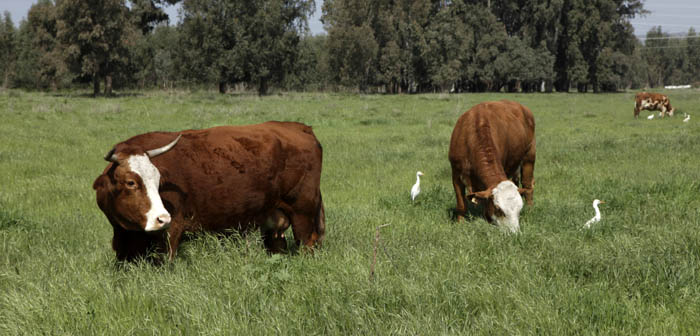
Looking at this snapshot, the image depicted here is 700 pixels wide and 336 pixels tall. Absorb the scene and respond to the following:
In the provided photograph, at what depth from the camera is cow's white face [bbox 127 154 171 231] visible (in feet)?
11.0

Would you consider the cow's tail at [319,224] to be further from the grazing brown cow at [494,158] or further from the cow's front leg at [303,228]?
the grazing brown cow at [494,158]

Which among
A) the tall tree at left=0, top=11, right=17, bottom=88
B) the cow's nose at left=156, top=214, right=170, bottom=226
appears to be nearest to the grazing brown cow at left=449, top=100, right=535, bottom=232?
the cow's nose at left=156, top=214, right=170, bottom=226

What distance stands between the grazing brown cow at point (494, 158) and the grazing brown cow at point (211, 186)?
2398mm

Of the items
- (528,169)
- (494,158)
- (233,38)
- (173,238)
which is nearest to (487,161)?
(494,158)

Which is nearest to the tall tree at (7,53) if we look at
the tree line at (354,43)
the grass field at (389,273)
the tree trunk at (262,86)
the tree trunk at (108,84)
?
the tree line at (354,43)

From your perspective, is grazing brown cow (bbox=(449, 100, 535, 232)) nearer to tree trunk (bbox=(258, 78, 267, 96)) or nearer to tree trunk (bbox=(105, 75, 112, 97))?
tree trunk (bbox=(105, 75, 112, 97))

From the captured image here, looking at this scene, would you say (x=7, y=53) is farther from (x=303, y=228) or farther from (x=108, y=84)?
(x=303, y=228)

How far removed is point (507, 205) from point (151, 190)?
4.14 metres

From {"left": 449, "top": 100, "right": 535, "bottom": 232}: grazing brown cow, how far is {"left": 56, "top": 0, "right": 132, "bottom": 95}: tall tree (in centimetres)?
4574

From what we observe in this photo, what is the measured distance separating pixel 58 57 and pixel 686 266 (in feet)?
181

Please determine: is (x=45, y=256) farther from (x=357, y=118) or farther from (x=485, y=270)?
(x=357, y=118)

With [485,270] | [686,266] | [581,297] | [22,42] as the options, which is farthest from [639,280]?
[22,42]

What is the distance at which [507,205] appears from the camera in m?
5.83

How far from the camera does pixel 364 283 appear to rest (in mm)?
3678
